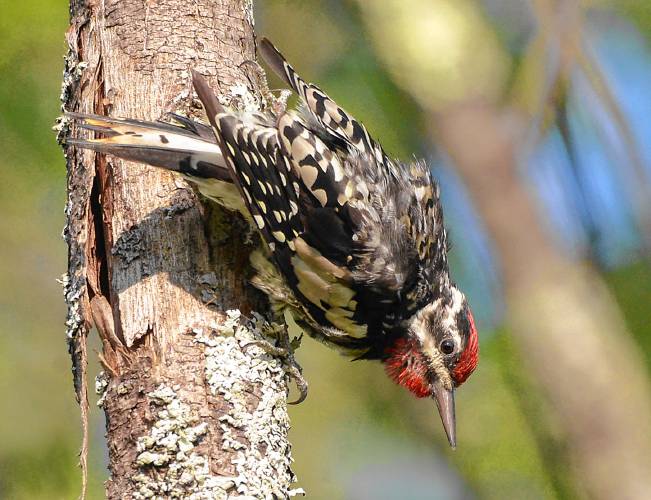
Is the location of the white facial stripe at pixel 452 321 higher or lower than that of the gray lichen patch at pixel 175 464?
higher

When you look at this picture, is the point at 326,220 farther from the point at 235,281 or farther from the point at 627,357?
the point at 627,357

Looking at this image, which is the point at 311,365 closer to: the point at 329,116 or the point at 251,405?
the point at 329,116

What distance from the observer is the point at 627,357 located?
3.19 metres

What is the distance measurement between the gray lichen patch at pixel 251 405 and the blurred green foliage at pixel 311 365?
1497mm

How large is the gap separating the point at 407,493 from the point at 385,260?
358 cm

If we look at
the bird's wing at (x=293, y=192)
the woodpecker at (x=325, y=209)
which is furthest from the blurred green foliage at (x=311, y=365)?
the bird's wing at (x=293, y=192)

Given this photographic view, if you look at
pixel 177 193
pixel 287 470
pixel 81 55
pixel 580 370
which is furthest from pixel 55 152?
pixel 580 370

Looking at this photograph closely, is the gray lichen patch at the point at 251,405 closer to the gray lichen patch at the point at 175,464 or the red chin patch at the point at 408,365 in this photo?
the gray lichen patch at the point at 175,464

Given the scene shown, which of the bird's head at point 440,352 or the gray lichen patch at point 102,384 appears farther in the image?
the bird's head at point 440,352

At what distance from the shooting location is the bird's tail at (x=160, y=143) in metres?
3.09

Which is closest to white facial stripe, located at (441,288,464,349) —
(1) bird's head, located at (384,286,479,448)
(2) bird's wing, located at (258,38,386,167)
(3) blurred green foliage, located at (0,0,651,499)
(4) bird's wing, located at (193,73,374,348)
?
(1) bird's head, located at (384,286,479,448)

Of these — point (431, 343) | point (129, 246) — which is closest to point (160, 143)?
point (129, 246)

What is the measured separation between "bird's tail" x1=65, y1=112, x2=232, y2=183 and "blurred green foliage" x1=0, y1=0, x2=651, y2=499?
1.54 m

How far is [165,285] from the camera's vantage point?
3.03 metres
